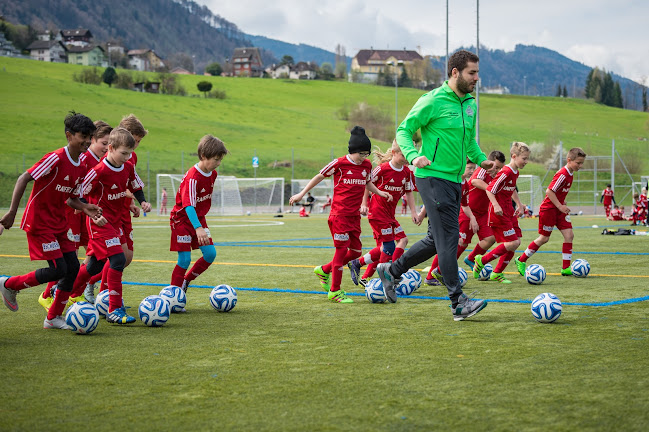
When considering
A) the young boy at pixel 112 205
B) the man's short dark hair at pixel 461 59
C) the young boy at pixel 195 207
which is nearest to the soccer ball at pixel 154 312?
the young boy at pixel 112 205

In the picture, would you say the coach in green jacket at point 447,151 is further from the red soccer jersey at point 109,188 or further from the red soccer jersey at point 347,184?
the red soccer jersey at point 109,188

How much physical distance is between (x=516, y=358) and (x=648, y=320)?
81.9 inches

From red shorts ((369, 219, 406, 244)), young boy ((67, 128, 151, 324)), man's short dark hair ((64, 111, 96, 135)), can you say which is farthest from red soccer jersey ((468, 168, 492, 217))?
man's short dark hair ((64, 111, 96, 135))

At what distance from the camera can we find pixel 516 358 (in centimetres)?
507

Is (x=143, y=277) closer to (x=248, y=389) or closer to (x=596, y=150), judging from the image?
(x=248, y=389)

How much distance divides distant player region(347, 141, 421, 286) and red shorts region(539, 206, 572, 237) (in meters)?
2.39

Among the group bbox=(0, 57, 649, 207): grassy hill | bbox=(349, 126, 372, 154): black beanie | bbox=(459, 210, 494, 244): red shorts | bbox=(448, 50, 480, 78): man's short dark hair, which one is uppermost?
bbox=(0, 57, 649, 207): grassy hill

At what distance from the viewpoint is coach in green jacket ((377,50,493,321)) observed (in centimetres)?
679

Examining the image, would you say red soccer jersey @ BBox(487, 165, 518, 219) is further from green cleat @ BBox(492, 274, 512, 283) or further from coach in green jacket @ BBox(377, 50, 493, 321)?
coach in green jacket @ BBox(377, 50, 493, 321)

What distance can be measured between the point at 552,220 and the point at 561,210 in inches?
22.1

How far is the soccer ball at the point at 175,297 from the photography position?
7.45m

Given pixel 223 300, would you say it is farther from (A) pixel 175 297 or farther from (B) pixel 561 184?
(B) pixel 561 184

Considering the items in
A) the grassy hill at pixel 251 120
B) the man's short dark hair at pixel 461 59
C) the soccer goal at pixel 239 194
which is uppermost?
the grassy hill at pixel 251 120

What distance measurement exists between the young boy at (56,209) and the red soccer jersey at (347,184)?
3.02 meters
